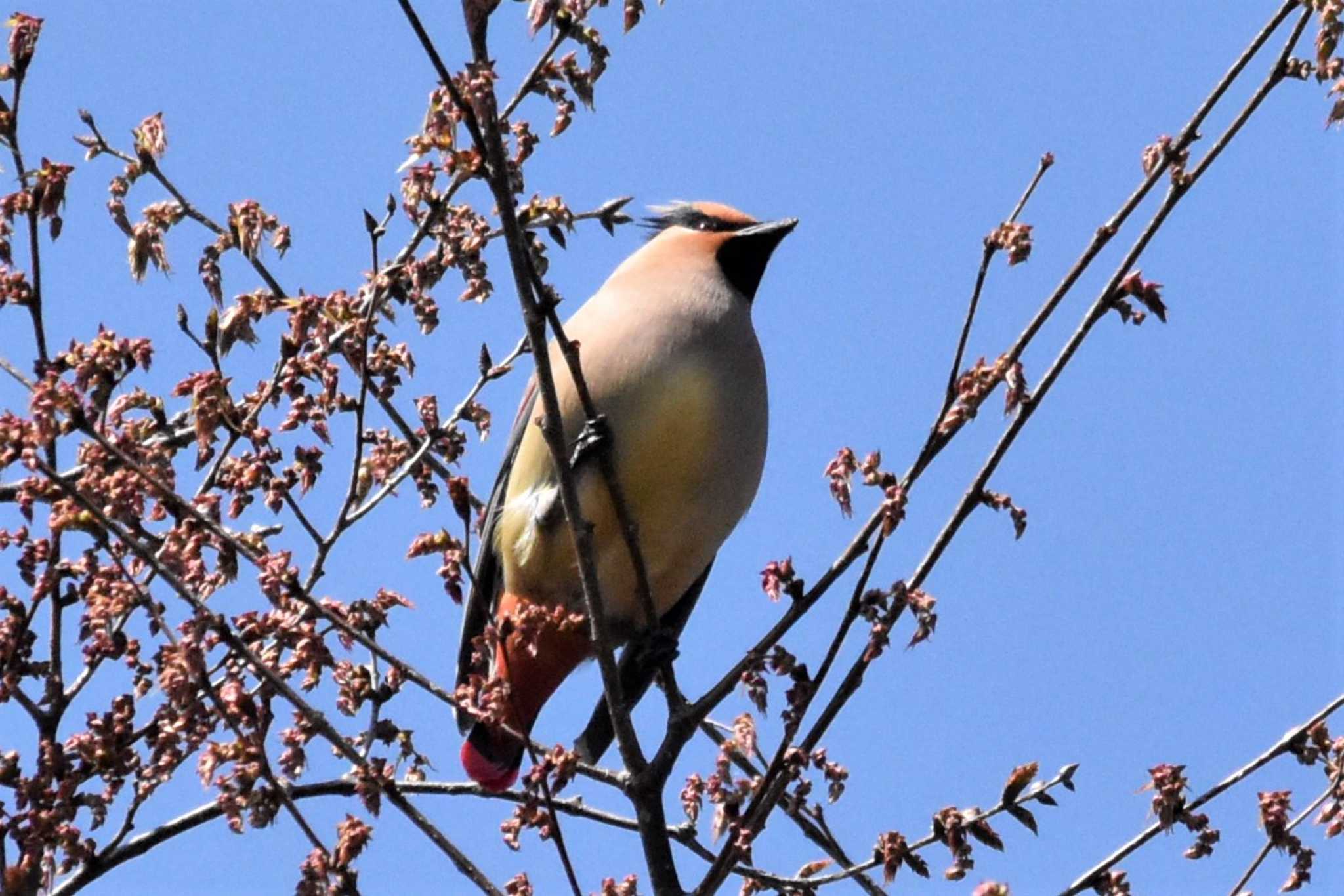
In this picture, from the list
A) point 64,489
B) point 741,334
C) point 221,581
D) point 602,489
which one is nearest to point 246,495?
point 221,581

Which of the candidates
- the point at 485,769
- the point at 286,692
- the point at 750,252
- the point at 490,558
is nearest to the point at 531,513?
the point at 490,558

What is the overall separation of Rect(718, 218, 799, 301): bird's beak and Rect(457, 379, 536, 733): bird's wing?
1.84 ft

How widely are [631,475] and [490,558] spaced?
530mm

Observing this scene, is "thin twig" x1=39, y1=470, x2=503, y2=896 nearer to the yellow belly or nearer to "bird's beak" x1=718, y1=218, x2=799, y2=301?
the yellow belly

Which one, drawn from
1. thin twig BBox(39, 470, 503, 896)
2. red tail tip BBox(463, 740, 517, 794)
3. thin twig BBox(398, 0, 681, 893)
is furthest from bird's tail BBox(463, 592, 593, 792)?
thin twig BBox(39, 470, 503, 896)

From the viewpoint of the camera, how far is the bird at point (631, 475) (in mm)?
3762

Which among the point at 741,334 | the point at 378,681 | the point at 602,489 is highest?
the point at 741,334

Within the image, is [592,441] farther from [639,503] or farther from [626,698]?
[626,698]

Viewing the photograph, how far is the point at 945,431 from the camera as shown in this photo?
2580 millimetres

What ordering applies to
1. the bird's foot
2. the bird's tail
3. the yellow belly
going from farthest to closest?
1. the bird's tail
2. the yellow belly
3. the bird's foot

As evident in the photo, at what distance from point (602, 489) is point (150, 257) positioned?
99 centimetres

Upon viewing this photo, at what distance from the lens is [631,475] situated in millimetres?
3734

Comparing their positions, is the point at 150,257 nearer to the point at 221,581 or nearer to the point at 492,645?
the point at 221,581

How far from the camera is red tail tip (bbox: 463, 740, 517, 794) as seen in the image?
3.98 metres
